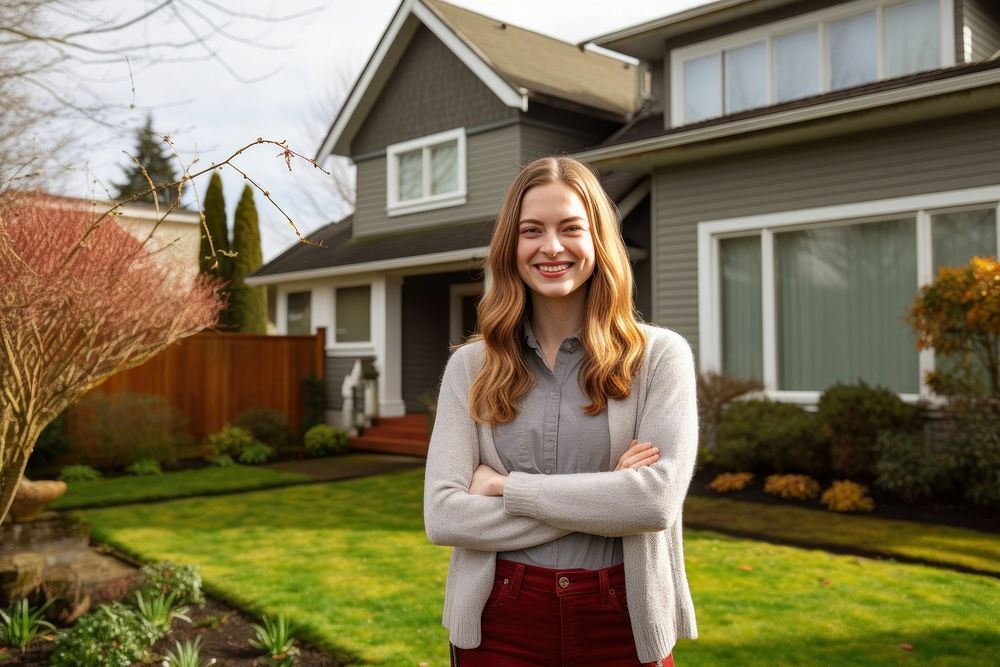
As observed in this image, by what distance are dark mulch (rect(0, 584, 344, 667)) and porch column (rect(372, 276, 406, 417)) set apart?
1000 centimetres

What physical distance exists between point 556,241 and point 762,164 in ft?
28.0

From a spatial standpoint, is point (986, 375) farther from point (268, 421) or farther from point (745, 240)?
point (268, 421)

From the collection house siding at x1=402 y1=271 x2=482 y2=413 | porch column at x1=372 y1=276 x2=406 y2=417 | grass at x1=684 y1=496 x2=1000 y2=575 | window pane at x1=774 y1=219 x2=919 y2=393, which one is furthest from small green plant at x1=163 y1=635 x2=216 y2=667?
house siding at x1=402 y1=271 x2=482 y2=413

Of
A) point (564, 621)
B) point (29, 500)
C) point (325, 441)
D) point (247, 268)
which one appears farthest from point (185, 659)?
point (247, 268)

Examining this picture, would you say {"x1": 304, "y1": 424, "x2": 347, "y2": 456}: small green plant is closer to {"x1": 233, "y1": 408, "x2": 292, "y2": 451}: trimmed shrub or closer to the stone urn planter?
{"x1": 233, "y1": 408, "x2": 292, "y2": 451}: trimmed shrub

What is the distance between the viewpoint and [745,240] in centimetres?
1023

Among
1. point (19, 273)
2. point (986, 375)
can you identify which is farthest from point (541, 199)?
point (986, 375)

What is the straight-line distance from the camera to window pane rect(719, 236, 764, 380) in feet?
33.1

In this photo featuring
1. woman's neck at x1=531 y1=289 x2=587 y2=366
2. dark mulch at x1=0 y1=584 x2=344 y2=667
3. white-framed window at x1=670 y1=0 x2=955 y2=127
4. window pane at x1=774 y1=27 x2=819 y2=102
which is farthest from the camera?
window pane at x1=774 y1=27 x2=819 y2=102

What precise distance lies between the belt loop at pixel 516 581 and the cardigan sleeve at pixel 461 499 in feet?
0.16

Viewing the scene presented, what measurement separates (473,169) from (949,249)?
7.81 meters

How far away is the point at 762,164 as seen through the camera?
9.87 metres

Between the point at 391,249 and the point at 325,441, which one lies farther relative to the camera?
the point at 391,249

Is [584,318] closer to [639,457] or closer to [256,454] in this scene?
[639,457]
